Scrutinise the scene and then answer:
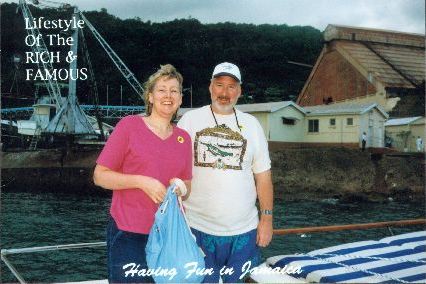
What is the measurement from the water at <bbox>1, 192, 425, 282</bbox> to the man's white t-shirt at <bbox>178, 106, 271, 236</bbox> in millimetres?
12010

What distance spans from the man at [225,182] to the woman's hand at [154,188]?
85 centimetres

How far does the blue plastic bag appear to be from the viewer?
2494 mm

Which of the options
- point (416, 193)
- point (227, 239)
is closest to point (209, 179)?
point (227, 239)

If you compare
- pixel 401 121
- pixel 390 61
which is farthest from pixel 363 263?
pixel 390 61

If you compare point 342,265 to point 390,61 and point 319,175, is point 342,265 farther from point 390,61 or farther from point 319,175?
point 390,61

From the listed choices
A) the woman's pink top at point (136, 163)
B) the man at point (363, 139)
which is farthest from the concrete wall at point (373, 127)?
the woman's pink top at point (136, 163)

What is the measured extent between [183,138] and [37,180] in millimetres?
37516

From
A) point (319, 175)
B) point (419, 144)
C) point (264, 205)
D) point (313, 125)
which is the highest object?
point (313, 125)

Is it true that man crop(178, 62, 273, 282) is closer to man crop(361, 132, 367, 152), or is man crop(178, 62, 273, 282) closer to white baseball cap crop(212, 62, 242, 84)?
white baseball cap crop(212, 62, 242, 84)

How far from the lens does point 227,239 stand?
3301mm

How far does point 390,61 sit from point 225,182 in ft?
157

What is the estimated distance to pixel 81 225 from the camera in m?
22.4

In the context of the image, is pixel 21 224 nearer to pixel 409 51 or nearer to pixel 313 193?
pixel 313 193

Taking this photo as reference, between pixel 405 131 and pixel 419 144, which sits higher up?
pixel 405 131
